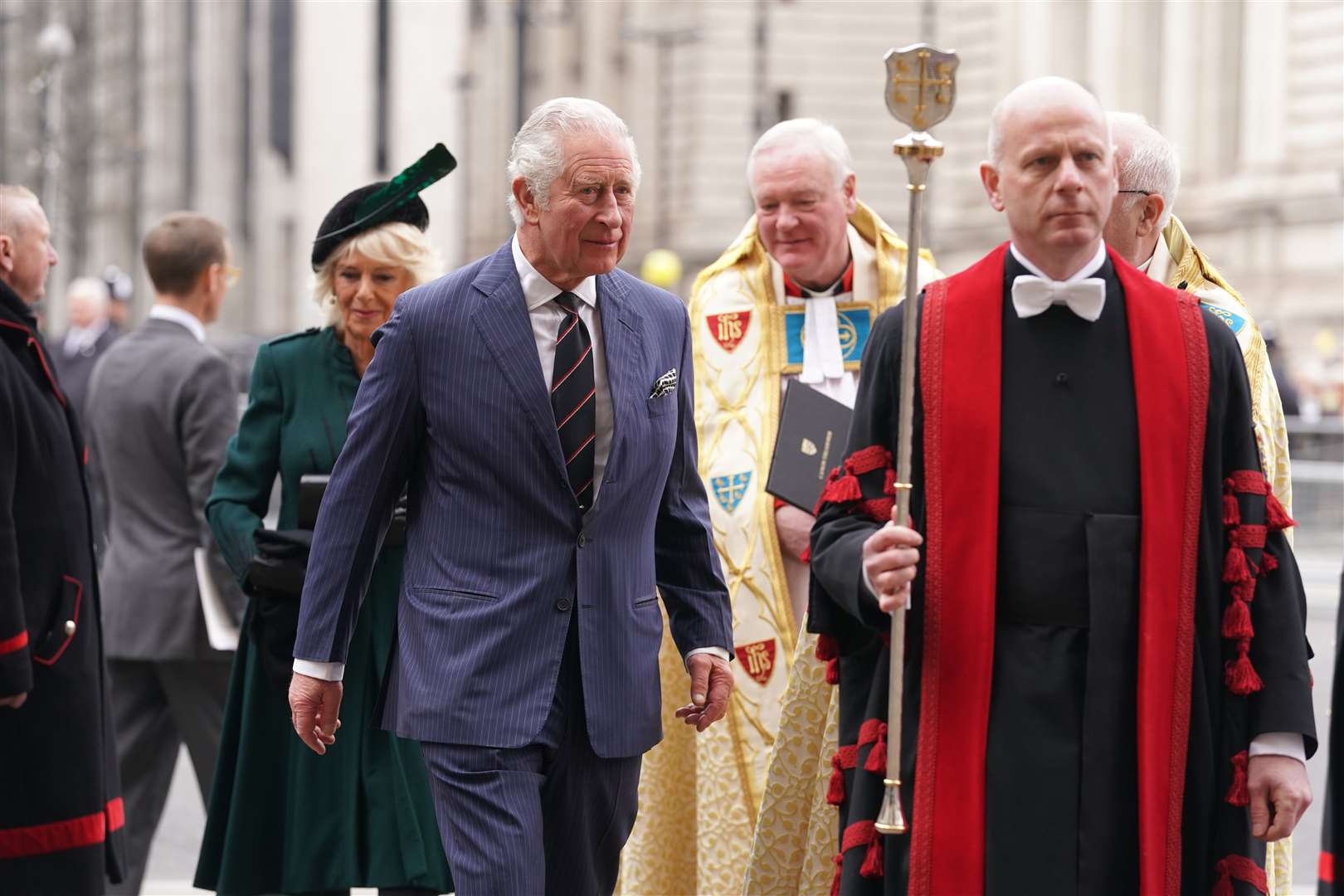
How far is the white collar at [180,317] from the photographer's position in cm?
671

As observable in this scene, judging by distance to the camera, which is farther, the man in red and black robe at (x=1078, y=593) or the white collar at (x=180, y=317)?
the white collar at (x=180, y=317)

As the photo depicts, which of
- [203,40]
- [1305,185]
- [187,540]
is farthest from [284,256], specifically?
[187,540]

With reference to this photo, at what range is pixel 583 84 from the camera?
54.0 meters

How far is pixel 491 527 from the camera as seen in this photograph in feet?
13.5

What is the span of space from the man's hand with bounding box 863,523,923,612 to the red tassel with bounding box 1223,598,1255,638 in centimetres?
59

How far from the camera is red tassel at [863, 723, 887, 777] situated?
377 cm

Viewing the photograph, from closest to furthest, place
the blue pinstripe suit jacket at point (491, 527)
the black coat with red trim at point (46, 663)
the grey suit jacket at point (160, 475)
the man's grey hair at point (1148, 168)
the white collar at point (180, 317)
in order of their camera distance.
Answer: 1. the blue pinstripe suit jacket at point (491, 527)
2. the man's grey hair at point (1148, 168)
3. the black coat with red trim at point (46, 663)
4. the grey suit jacket at point (160, 475)
5. the white collar at point (180, 317)

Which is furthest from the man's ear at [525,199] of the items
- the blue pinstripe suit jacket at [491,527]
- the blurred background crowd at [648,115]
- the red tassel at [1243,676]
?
the blurred background crowd at [648,115]

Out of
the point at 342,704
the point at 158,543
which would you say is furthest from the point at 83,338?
the point at 342,704

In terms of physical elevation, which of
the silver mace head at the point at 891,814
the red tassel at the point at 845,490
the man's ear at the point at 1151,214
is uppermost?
the man's ear at the point at 1151,214

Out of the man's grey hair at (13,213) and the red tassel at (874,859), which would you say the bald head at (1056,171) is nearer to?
the red tassel at (874,859)

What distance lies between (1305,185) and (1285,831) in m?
28.2

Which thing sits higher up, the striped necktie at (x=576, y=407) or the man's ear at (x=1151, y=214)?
the man's ear at (x=1151, y=214)

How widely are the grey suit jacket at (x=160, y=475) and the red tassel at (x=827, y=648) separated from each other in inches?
118
